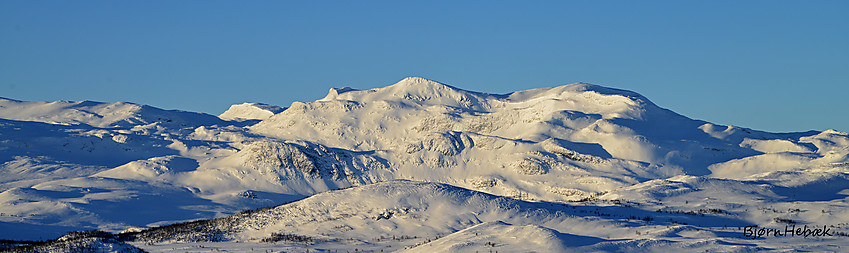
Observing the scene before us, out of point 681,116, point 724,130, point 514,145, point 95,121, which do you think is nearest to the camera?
point 514,145

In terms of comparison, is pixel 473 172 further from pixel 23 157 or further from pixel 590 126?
pixel 23 157

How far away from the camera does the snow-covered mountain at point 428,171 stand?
53875 mm

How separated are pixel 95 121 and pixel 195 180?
2880 inches

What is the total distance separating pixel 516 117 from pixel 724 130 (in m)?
34.6

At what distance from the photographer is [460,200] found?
188 feet

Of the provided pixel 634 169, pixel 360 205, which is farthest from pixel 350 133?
pixel 360 205

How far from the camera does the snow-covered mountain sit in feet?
177

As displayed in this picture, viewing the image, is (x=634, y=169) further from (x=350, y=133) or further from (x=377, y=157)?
(x=350, y=133)

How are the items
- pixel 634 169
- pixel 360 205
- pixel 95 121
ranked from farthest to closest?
pixel 95 121 < pixel 634 169 < pixel 360 205

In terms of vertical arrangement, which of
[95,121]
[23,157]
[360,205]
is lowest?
[360,205]

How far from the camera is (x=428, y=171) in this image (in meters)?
141

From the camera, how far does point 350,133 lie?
162 m

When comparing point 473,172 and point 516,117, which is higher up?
point 516,117

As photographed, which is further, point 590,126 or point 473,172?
point 590,126
